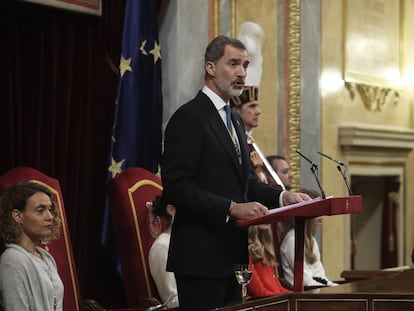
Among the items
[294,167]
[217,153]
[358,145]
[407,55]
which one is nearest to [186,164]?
[217,153]

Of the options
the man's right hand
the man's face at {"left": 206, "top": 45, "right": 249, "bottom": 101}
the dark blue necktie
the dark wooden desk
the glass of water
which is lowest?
the dark wooden desk

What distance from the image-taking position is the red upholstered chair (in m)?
4.49

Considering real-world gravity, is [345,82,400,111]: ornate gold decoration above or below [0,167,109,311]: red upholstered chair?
above

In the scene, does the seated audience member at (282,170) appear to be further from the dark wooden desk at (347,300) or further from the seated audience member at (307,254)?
the dark wooden desk at (347,300)

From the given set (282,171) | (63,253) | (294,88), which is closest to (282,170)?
(282,171)

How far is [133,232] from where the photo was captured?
16.1 feet

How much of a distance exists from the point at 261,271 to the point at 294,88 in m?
2.28

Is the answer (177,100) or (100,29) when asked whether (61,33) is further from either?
(177,100)

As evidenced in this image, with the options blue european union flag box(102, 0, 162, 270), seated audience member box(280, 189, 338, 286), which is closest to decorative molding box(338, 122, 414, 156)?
seated audience member box(280, 189, 338, 286)

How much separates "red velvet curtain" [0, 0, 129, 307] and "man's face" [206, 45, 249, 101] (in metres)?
1.77

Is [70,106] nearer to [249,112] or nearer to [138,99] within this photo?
[138,99]

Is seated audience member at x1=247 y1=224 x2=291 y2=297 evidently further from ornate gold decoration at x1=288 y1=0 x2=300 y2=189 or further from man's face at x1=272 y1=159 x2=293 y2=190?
ornate gold decoration at x1=288 y1=0 x2=300 y2=189

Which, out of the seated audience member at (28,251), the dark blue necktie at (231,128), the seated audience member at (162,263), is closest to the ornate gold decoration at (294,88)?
the seated audience member at (162,263)

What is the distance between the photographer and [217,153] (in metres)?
3.52
